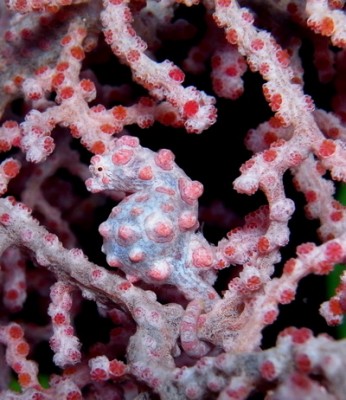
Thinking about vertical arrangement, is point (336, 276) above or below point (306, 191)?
below

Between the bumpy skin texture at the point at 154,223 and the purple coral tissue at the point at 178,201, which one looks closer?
the purple coral tissue at the point at 178,201

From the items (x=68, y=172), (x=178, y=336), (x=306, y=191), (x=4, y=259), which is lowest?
(x=4, y=259)

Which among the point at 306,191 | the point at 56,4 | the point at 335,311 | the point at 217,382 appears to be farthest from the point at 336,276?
the point at 56,4

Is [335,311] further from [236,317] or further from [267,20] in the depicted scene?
[267,20]

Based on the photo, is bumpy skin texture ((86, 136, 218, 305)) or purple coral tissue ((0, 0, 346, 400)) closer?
purple coral tissue ((0, 0, 346, 400))

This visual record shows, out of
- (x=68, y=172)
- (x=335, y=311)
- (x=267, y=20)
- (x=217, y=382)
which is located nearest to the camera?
(x=217, y=382)

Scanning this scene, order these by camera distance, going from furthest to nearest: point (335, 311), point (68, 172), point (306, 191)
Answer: point (68, 172) → point (306, 191) → point (335, 311)

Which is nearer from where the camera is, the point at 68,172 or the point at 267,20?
the point at 267,20
